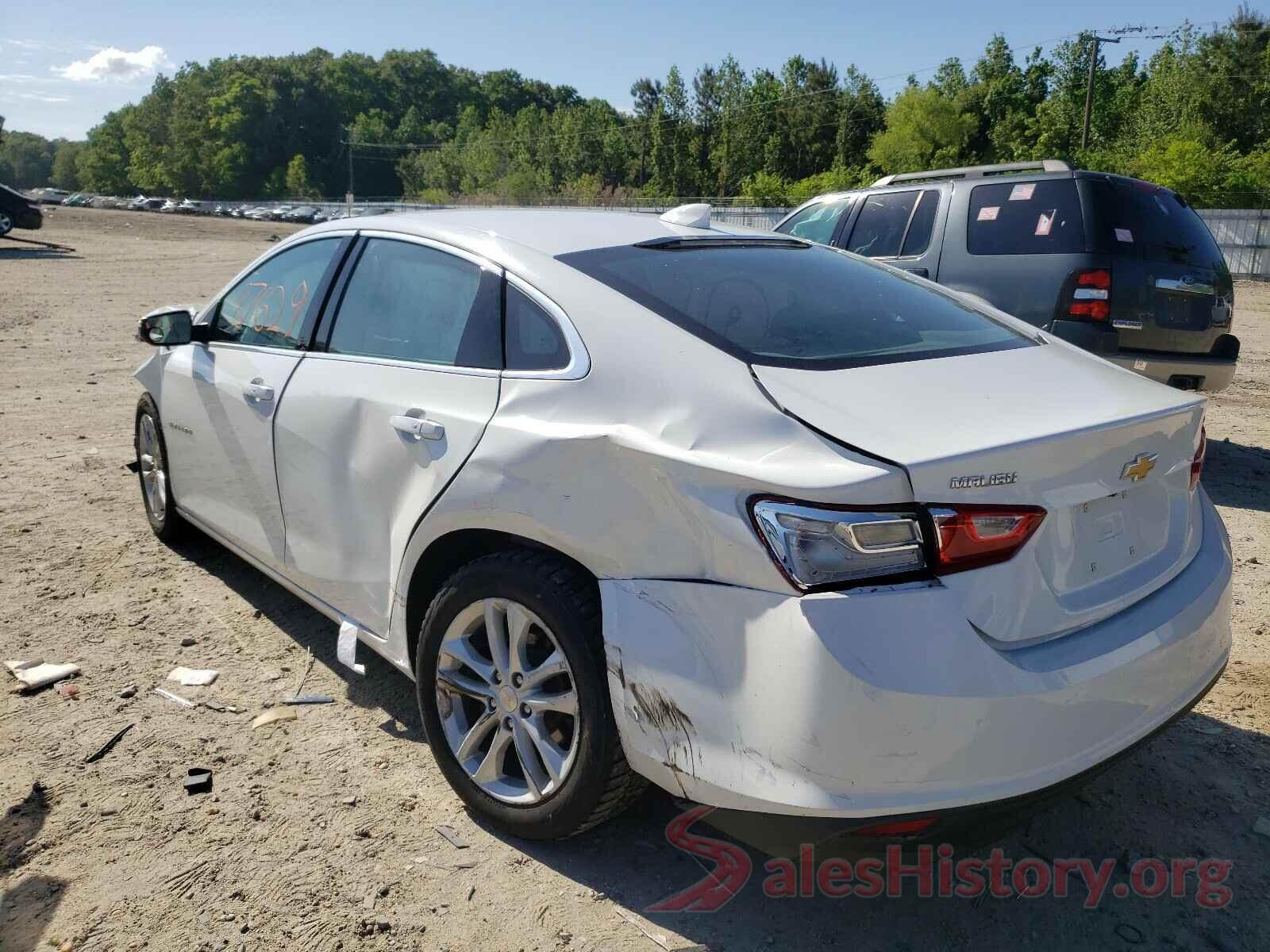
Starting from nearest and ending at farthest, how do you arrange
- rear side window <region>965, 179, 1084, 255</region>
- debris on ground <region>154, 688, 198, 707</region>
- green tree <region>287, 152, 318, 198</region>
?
debris on ground <region>154, 688, 198, 707</region> < rear side window <region>965, 179, 1084, 255</region> < green tree <region>287, 152, 318, 198</region>

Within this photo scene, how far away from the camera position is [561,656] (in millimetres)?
2383

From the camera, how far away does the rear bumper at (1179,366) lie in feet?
21.5

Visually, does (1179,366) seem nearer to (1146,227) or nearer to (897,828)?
(1146,227)

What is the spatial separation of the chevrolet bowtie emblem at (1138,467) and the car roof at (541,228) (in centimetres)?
152

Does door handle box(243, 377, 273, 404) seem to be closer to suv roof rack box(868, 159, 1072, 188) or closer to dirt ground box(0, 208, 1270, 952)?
dirt ground box(0, 208, 1270, 952)

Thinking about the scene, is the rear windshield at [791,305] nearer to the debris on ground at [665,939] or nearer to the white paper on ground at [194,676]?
the debris on ground at [665,939]

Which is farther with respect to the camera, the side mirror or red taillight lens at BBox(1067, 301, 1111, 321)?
red taillight lens at BBox(1067, 301, 1111, 321)

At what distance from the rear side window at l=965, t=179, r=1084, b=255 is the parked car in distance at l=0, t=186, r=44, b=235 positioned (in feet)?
94.1

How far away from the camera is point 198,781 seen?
9.68 ft

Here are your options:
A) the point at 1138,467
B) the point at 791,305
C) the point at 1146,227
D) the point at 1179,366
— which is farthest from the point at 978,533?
the point at 1146,227

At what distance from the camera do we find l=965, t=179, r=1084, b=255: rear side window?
668cm

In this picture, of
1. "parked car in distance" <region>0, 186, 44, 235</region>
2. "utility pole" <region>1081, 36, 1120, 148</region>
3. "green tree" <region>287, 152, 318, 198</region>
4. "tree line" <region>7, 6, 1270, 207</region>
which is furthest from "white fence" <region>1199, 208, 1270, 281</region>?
"green tree" <region>287, 152, 318, 198</region>

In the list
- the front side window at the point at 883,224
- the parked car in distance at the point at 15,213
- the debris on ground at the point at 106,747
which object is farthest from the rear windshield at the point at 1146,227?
the parked car in distance at the point at 15,213

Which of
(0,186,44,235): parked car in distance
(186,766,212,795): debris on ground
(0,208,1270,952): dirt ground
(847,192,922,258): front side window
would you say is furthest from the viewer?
(0,186,44,235): parked car in distance
